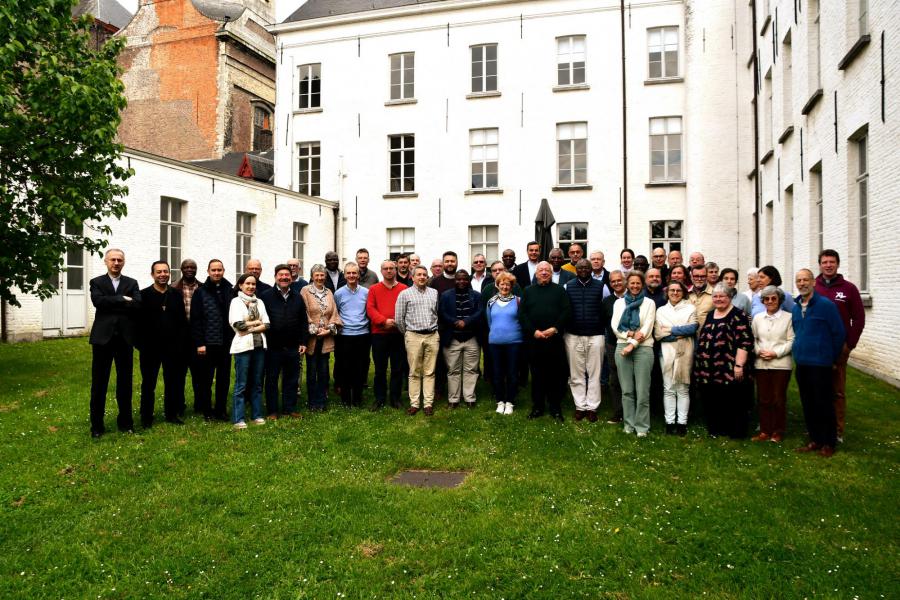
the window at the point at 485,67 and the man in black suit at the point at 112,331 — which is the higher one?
the window at the point at 485,67

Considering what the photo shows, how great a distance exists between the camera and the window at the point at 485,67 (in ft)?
70.6

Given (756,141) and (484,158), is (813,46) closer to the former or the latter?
(756,141)

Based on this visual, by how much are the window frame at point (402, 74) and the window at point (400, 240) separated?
181 inches

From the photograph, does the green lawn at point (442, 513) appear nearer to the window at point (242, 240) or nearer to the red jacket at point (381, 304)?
the red jacket at point (381, 304)

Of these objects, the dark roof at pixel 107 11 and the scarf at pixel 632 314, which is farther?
the dark roof at pixel 107 11

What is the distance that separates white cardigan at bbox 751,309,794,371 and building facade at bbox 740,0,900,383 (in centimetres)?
350

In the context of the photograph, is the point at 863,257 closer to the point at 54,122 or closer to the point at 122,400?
the point at 122,400

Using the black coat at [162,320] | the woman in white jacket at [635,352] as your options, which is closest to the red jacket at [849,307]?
the woman in white jacket at [635,352]

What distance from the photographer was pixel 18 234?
9.04m

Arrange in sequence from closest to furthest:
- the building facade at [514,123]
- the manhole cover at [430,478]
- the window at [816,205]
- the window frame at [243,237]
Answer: the manhole cover at [430,478] < the window at [816,205] < the window frame at [243,237] < the building facade at [514,123]

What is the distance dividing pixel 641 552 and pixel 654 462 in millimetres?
1939

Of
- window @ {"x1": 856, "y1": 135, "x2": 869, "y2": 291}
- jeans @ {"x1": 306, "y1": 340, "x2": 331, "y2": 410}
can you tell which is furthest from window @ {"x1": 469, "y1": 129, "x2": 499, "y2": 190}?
jeans @ {"x1": 306, "y1": 340, "x2": 331, "y2": 410}

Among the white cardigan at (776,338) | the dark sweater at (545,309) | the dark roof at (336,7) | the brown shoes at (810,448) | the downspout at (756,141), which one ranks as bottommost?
the brown shoes at (810,448)

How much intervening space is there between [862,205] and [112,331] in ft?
36.2
